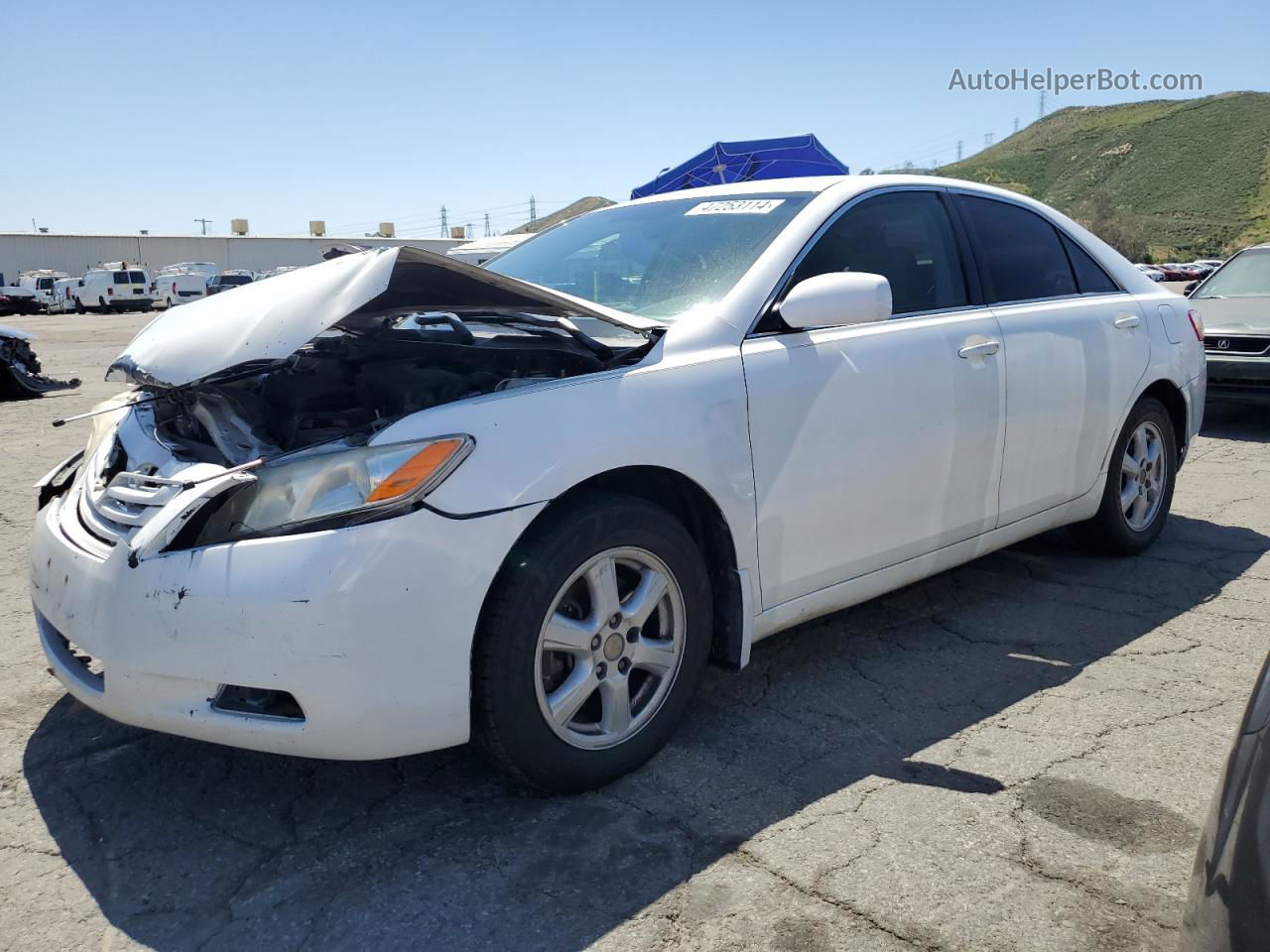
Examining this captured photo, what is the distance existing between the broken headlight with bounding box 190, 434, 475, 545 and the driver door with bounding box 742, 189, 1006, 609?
96cm

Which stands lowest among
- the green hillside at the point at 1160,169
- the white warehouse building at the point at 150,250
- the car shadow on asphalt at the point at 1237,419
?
the car shadow on asphalt at the point at 1237,419

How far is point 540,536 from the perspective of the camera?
2.38 metres

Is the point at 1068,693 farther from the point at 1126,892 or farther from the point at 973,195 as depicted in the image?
the point at 973,195

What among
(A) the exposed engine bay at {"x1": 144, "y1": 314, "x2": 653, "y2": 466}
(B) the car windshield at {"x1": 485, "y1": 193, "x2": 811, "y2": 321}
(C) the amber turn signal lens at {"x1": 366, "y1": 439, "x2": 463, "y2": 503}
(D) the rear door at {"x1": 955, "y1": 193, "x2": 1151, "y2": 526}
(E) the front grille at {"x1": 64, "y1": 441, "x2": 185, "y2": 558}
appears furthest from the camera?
(D) the rear door at {"x1": 955, "y1": 193, "x2": 1151, "y2": 526}

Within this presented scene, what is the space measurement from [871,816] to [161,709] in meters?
1.69

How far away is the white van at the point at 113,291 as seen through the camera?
40.9m

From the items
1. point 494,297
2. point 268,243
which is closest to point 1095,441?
point 494,297

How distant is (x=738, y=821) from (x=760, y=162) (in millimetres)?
9254

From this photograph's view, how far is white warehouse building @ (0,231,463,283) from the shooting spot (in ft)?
190

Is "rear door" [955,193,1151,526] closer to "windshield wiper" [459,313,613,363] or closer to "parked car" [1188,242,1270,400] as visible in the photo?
"windshield wiper" [459,313,613,363]

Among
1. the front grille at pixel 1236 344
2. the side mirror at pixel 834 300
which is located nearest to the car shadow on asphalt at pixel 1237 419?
the front grille at pixel 1236 344

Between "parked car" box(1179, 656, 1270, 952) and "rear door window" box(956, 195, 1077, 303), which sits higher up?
"rear door window" box(956, 195, 1077, 303)

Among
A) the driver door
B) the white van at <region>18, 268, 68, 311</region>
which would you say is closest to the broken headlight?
the driver door

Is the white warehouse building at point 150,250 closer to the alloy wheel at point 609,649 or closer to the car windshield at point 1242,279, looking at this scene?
the car windshield at point 1242,279
